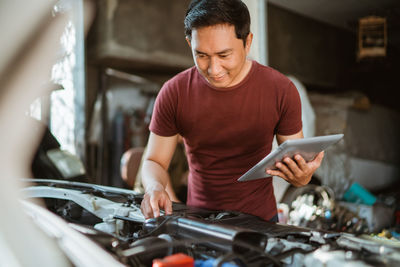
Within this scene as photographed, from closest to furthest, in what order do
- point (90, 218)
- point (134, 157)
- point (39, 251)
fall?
point (39, 251) < point (90, 218) < point (134, 157)

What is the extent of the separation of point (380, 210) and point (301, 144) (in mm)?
2517

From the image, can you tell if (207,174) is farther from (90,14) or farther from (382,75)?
(382,75)

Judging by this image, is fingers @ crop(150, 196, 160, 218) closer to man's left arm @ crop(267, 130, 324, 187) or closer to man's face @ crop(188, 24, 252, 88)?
man's left arm @ crop(267, 130, 324, 187)

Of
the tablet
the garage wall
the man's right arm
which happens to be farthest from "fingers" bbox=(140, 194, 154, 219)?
the garage wall

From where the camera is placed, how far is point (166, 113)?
1.66 metres

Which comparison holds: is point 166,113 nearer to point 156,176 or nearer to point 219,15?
point 156,176

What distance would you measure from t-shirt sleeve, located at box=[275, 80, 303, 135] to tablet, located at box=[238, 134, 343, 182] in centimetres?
29

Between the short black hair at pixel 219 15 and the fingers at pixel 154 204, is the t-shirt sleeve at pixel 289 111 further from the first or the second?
the fingers at pixel 154 204

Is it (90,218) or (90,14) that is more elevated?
(90,14)

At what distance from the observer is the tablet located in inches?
44.1

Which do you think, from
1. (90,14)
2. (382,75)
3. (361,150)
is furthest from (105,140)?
(382,75)

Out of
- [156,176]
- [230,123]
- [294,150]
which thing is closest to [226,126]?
[230,123]

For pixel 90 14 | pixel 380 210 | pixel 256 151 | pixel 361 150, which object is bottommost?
pixel 380 210

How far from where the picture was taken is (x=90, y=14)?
5020 mm
